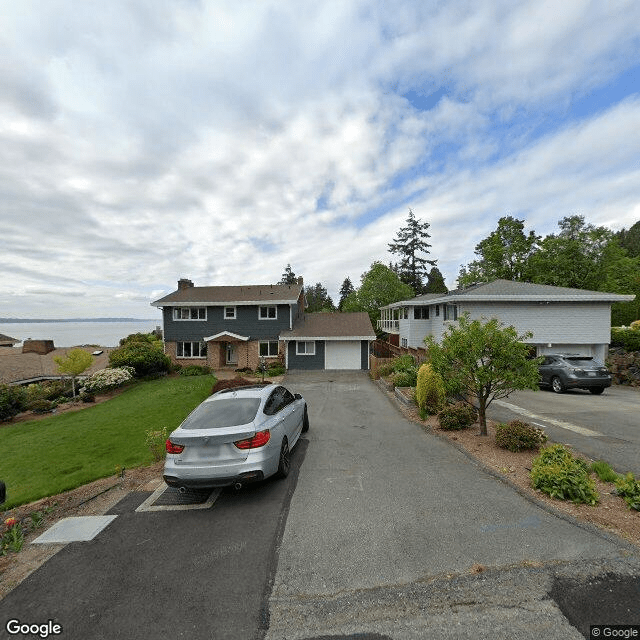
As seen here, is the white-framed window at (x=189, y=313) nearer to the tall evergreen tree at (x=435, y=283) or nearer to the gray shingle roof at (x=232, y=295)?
the gray shingle roof at (x=232, y=295)

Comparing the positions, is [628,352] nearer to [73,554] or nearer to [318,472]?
[318,472]

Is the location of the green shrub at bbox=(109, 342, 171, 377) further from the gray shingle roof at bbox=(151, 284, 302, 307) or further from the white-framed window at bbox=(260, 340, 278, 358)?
the white-framed window at bbox=(260, 340, 278, 358)

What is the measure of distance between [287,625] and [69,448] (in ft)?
29.7

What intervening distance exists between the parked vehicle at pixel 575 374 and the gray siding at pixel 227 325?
53.8ft

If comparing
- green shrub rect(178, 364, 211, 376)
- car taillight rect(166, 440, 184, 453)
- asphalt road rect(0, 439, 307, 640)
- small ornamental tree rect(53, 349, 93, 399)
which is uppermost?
small ornamental tree rect(53, 349, 93, 399)

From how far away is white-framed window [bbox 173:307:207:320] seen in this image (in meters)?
25.8

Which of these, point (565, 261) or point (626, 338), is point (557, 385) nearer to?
point (626, 338)

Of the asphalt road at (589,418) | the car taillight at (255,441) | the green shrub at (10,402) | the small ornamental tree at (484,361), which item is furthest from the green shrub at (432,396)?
the green shrub at (10,402)

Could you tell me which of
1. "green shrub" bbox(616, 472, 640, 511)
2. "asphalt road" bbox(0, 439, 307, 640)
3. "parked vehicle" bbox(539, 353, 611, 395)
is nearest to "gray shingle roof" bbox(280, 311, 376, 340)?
"parked vehicle" bbox(539, 353, 611, 395)

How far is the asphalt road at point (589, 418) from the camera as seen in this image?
7096 mm

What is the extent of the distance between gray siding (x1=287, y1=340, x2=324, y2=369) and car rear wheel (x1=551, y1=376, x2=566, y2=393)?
13943mm

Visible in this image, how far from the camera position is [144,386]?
62.6 ft

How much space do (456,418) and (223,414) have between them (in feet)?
20.1

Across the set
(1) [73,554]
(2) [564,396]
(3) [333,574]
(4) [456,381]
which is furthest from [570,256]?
(1) [73,554]
